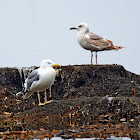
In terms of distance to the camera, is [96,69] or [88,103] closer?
[88,103]

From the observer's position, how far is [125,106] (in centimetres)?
1534

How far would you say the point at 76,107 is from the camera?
612 inches

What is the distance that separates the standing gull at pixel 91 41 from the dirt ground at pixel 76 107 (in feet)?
3.23

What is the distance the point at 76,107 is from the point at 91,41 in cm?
711

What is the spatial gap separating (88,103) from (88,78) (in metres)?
6.17

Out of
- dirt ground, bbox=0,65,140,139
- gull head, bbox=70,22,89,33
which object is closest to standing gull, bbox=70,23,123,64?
gull head, bbox=70,22,89,33

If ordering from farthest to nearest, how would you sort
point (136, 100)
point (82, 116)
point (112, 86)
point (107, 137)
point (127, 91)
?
1. point (112, 86)
2. point (127, 91)
3. point (136, 100)
4. point (82, 116)
5. point (107, 137)

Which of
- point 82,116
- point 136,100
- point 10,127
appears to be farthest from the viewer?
point 136,100

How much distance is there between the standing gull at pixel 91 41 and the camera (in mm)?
22094

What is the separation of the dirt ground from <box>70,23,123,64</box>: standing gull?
986 mm

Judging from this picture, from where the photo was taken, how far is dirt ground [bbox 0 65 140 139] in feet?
43.5

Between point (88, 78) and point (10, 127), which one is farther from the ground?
point (88, 78)

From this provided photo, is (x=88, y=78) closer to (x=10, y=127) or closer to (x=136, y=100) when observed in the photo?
(x=136, y=100)

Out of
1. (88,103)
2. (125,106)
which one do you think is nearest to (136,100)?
(125,106)
